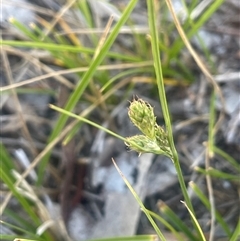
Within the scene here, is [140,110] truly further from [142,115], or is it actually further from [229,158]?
[229,158]

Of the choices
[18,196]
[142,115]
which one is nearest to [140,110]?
[142,115]

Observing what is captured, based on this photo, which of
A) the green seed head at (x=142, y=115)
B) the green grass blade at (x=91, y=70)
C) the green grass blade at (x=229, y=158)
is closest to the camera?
the green seed head at (x=142, y=115)

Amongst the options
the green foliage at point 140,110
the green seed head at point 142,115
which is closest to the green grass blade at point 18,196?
the green foliage at point 140,110

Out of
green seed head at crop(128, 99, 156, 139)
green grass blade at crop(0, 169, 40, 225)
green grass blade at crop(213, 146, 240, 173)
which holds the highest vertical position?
green seed head at crop(128, 99, 156, 139)

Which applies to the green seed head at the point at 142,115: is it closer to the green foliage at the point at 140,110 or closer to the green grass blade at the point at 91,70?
the green foliage at the point at 140,110

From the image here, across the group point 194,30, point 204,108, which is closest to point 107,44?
point 194,30

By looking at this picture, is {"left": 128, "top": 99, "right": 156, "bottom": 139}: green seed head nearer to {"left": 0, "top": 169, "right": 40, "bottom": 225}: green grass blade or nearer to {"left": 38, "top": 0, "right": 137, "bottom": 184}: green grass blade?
{"left": 38, "top": 0, "right": 137, "bottom": 184}: green grass blade

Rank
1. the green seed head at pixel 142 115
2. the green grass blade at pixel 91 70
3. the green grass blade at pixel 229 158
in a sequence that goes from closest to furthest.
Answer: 1. the green seed head at pixel 142 115
2. the green grass blade at pixel 91 70
3. the green grass blade at pixel 229 158

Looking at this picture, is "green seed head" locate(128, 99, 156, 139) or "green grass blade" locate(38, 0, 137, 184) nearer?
"green seed head" locate(128, 99, 156, 139)

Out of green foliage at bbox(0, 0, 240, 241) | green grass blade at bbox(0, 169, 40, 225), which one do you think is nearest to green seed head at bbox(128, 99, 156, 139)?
green foliage at bbox(0, 0, 240, 241)

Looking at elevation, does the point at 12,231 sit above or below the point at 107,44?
below

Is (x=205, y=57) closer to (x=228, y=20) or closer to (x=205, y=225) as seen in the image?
(x=228, y=20)
